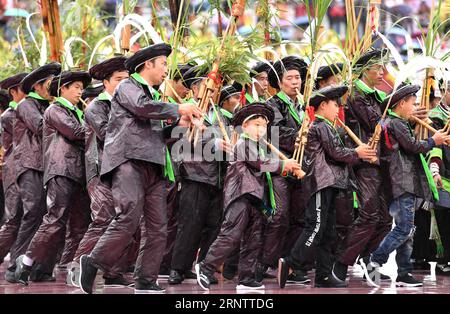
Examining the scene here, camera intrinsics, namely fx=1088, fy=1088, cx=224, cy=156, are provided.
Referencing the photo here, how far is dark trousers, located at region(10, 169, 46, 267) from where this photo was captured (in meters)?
9.01

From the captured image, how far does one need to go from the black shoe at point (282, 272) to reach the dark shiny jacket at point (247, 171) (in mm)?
497

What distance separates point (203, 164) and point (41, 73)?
1612 millimetres

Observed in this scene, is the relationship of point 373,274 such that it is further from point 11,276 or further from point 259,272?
point 11,276

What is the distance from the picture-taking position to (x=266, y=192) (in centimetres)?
846

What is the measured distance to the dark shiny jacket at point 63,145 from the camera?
859cm

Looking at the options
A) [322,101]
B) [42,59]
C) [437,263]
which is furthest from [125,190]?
[437,263]

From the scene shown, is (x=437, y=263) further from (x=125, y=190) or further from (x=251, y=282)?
(x=125, y=190)

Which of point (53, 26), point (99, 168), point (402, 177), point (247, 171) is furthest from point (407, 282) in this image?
point (53, 26)

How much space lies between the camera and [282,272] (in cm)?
824

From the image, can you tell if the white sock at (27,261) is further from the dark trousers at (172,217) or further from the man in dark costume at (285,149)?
the man in dark costume at (285,149)

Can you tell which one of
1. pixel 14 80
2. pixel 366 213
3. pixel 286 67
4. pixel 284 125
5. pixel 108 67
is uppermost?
pixel 108 67

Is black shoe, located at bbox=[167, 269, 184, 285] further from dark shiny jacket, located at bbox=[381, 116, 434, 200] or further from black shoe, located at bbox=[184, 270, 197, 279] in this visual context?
dark shiny jacket, located at bbox=[381, 116, 434, 200]

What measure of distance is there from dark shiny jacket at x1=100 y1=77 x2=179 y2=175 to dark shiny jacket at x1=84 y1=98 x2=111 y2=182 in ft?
1.86
